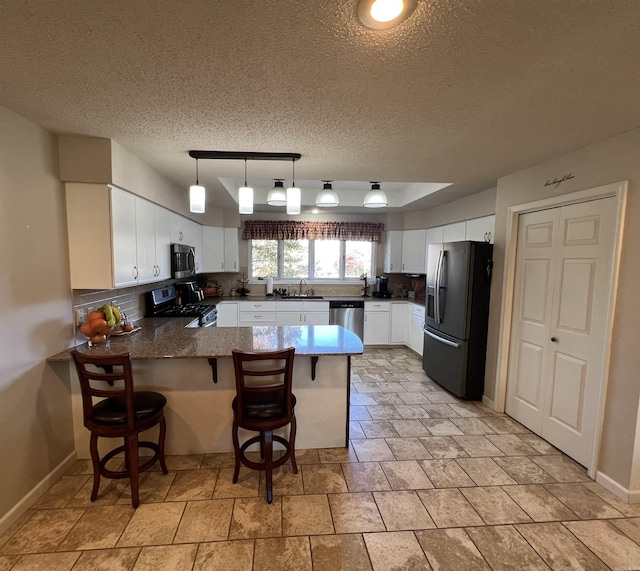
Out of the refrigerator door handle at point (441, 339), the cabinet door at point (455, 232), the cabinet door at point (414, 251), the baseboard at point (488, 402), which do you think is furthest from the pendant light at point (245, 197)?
the cabinet door at point (414, 251)

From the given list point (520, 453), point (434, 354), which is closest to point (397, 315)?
point (434, 354)

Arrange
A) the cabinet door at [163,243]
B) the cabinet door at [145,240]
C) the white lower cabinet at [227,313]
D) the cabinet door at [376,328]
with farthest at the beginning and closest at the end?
the cabinet door at [376,328]
the white lower cabinet at [227,313]
the cabinet door at [163,243]
the cabinet door at [145,240]

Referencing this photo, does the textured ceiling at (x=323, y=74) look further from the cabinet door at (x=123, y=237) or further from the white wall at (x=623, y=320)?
the cabinet door at (x=123, y=237)

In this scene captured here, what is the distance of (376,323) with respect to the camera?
17.2ft

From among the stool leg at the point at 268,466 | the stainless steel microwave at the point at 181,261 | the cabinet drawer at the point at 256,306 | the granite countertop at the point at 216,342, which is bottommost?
the stool leg at the point at 268,466

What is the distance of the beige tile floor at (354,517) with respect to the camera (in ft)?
5.28

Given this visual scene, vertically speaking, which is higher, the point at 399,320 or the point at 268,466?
the point at 399,320

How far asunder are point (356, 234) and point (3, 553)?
512 cm

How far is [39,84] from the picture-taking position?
1.53 metres

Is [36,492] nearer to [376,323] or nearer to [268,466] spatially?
[268,466]

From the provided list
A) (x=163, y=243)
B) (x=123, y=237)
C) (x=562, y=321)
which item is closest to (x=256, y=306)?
(x=163, y=243)

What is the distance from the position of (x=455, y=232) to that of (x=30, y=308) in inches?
175

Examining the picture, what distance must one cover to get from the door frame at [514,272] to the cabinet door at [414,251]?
2137 mm

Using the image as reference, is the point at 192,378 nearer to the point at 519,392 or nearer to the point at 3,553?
the point at 3,553
